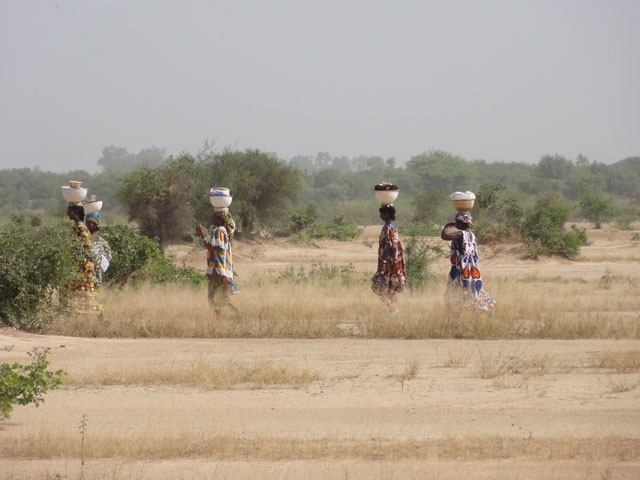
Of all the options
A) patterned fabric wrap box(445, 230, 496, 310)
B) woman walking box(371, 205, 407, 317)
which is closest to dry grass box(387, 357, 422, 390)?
patterned fabric wrap box(445, 230, 496, 310)

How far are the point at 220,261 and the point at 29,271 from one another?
→ 248 cm

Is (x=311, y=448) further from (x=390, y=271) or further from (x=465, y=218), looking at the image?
(x=465, y=218)

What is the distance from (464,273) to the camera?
33.2 ft

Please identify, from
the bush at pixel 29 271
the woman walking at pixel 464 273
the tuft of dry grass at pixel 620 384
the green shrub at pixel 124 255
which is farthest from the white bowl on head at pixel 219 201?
the tuft of dry grass at pixel 620 384

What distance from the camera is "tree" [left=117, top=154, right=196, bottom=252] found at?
23.4 m

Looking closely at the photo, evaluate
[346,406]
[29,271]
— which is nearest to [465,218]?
[346,406]

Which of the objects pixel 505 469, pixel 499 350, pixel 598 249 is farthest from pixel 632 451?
pixel 598 249

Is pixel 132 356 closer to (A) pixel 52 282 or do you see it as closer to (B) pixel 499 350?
(A) pixel 52 282

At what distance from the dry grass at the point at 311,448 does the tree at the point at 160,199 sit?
18.0m

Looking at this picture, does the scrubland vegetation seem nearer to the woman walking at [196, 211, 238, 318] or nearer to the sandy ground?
the sandy ground

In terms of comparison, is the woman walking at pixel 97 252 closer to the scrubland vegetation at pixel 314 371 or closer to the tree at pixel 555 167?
the scrubland vegetation at pixel 314 371

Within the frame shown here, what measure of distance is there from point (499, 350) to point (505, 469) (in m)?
3.71

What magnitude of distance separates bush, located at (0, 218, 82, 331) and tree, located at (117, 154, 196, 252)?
1300 centimetres

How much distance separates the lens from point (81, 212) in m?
11.0
